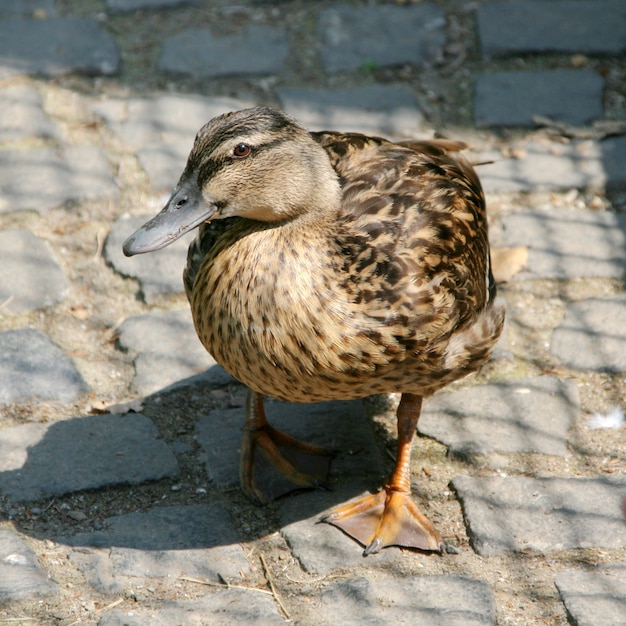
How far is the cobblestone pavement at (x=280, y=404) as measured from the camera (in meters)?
3.02

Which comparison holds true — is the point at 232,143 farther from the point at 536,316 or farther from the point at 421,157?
the point at 536,316

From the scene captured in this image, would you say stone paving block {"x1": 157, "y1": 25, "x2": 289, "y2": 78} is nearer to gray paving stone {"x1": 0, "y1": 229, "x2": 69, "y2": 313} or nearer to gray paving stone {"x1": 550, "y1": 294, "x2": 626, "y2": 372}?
gray paving stone {"x1": 0, "y1": 229, "x2": 69, "y2": 313}

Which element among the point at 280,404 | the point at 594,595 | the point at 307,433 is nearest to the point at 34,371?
the point at 280,404

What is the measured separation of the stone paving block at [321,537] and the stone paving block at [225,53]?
8.84 ft

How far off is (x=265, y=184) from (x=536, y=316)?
1.57m

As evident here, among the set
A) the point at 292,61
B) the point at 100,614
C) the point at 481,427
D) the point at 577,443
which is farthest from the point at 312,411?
the point at 292,61

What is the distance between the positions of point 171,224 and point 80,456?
3.26 feet

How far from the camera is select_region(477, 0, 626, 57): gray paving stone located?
17.6ft

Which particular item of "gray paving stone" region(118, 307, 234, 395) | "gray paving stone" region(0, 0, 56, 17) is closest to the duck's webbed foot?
"gray paving stone" region(118, 307, 234, 395)

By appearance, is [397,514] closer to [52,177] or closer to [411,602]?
[411,602]

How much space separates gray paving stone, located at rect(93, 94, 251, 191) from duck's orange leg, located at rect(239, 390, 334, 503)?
5.17 feet

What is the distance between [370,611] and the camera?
291 centimetres

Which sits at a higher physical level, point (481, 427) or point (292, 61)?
point (292, 61)

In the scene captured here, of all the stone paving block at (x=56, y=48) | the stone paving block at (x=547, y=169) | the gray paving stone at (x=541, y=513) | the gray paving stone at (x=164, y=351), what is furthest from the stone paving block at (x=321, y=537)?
the stone paving block at (x=56, y=48)
